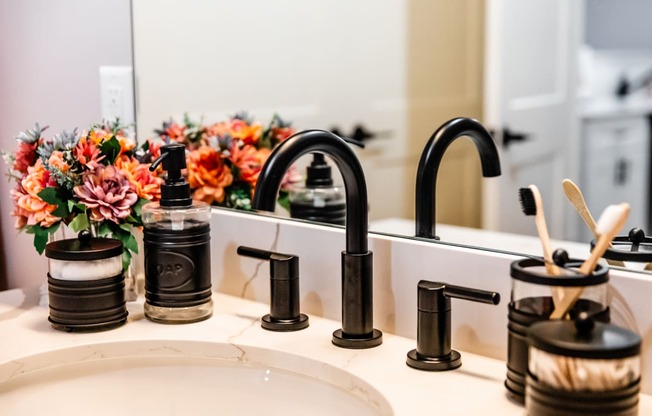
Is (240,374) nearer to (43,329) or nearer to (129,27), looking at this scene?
(43,329)

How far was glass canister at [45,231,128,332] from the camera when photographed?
1.16 m

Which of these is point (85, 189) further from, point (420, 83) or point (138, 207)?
point (420, 83)

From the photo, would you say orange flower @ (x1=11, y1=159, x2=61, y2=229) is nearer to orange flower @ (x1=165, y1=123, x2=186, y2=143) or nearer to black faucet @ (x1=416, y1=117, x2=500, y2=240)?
orange flower @ (x1=165, y1=123, x2=186, y2=143)

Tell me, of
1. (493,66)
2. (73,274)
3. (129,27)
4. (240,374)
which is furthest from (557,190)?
(129,27)

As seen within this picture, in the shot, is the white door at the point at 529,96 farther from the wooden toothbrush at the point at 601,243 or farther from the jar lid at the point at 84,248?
the jar lid at the point at 84,248

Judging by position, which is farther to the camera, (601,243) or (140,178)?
(140,178)

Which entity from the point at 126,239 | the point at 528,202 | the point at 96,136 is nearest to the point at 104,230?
the point at 126,239

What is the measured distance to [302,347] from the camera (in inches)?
43.3

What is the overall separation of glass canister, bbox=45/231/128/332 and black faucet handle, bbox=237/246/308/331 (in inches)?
8.4

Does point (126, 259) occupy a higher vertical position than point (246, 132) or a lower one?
lower

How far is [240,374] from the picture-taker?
3.68ft

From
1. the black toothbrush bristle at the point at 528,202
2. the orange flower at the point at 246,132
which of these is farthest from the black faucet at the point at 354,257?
the orange flower at the point at 246,132

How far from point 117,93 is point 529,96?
0.76 metres

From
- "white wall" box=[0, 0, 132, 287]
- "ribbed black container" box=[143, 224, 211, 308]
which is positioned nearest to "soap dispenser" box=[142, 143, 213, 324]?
"ribbed black container" box=[143, 224, 211, 308]
